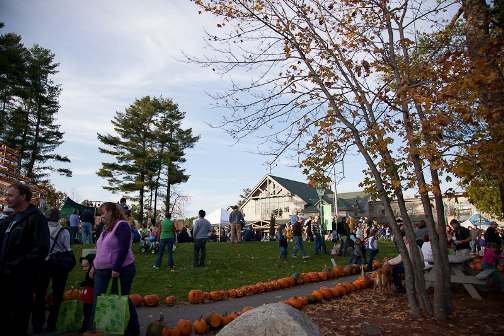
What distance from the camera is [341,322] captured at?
21.9ft

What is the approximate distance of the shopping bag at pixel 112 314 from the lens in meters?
4.77

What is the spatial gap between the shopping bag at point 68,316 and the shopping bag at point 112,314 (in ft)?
3.94

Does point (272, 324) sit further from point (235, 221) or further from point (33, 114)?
point (33, 114)

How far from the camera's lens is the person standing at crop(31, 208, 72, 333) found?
19.0 feet

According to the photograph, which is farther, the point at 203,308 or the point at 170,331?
the point at 203,308

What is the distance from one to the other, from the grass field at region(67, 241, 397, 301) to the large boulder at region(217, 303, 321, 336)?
4.64 m

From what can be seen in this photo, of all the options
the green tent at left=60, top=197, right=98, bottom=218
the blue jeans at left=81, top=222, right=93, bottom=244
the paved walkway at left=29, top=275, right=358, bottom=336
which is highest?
the green tent at left=60, top=197, right=98, bottom=218

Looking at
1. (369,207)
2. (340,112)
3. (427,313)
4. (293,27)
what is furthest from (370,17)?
(369,207)

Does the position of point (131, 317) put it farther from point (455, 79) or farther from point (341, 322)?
point (455, 79)

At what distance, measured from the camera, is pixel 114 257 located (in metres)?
5.25

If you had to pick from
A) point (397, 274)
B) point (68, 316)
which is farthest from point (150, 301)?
point (397, 274)

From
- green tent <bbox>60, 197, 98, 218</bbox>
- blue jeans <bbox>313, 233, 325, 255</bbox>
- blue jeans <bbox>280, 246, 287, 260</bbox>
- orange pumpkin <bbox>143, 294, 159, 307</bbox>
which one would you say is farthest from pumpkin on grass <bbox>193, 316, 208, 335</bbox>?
green tent <bbox>60, 197, 98, 218</bbox>

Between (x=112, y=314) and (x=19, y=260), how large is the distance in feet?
4.08

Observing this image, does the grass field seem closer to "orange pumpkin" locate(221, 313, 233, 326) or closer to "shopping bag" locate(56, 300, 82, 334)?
"orange pumpkin" locate(221, 313, 233, 326)
